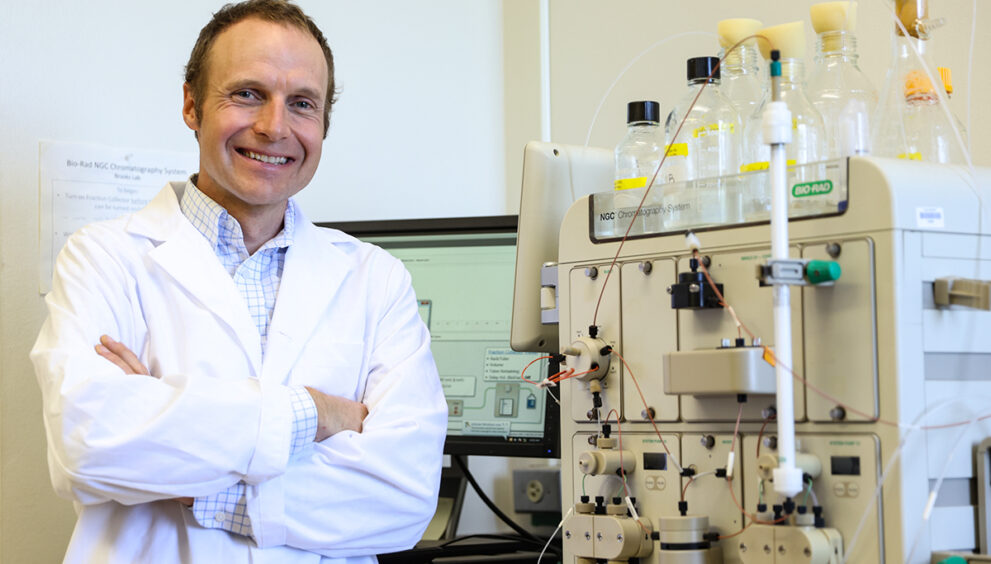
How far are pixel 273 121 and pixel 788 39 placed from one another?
0.78 metres

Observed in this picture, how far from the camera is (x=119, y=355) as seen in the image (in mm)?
1398

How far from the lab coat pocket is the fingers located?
230mm

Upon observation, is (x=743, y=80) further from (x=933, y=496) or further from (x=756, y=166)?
(x=933, y=496)

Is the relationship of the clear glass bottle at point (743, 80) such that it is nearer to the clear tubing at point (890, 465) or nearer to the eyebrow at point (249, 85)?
the clear tubing at point (890, 465)

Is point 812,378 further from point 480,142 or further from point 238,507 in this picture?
point 480,142

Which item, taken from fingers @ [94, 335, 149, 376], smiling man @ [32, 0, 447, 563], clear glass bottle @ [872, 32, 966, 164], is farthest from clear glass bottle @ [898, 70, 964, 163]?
fingers @ [94, 335, 149, 376]

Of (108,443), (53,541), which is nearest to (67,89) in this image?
(53,541)

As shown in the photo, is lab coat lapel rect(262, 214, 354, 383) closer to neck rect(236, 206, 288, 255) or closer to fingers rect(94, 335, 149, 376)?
neck rect(236, 206, 288, 255)

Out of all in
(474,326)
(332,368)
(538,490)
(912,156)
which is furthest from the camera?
(538,490)

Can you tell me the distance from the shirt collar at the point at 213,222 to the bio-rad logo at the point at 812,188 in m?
0.84

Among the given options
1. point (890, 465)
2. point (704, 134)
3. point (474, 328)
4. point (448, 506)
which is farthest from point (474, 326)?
point (890, 465)

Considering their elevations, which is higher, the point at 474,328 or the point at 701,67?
the point at 701,67

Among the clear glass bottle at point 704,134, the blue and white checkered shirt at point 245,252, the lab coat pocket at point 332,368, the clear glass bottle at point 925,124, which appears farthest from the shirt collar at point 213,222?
the clear glass bottle at point 925,124

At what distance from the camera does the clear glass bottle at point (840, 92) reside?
137 cm
